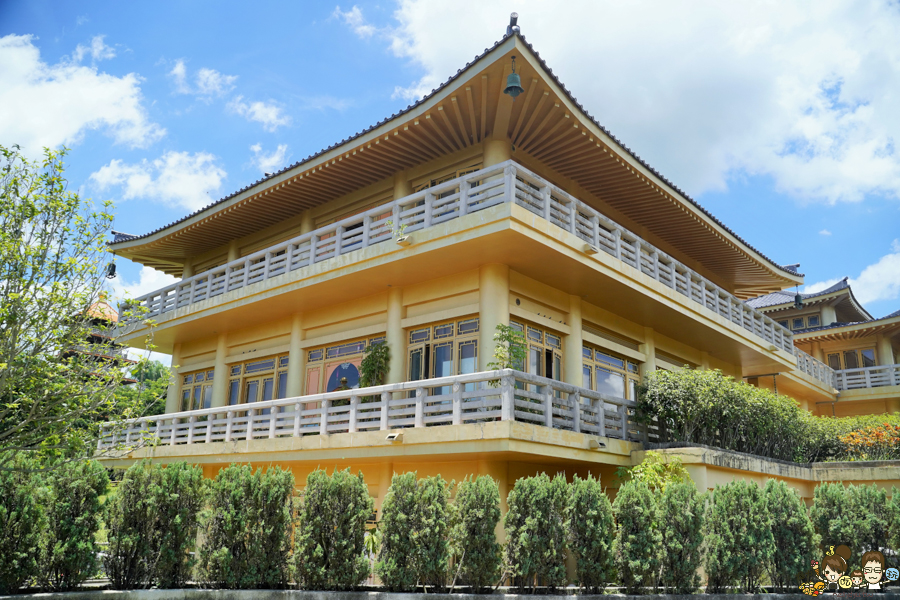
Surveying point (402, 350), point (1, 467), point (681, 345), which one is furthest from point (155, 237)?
point (681, 345)

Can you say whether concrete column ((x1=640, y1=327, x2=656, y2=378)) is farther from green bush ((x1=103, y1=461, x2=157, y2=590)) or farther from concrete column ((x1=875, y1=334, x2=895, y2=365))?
concrete column ((x1=875, y1=334, x2=895, y2=365))

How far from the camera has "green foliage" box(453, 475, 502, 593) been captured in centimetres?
970

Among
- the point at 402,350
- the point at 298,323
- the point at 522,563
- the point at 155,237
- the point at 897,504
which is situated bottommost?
the point at 522,563

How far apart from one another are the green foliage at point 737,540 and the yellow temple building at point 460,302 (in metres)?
2.97

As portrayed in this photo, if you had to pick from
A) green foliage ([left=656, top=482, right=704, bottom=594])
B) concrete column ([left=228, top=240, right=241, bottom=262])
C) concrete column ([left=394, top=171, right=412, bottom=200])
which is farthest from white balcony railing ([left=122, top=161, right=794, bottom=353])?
green foliage ([left=656, top=482, right=704, bottom=594])

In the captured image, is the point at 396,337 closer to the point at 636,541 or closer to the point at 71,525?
the point at 71,525

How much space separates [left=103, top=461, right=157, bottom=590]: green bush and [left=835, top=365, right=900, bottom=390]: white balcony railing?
31011 mm

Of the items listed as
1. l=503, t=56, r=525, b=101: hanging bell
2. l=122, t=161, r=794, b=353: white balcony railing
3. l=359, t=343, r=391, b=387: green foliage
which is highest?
l=503, t=56, r=525, b=101: hanging bell

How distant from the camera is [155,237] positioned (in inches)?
957

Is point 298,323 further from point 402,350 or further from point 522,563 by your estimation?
point 522,563

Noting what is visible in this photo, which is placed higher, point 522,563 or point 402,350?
point 402,350

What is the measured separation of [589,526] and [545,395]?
339 centimetres

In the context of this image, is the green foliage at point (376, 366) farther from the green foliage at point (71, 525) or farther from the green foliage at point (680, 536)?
the green foliage at point (680, 536)

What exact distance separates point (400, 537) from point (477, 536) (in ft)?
Answer: 3.59
